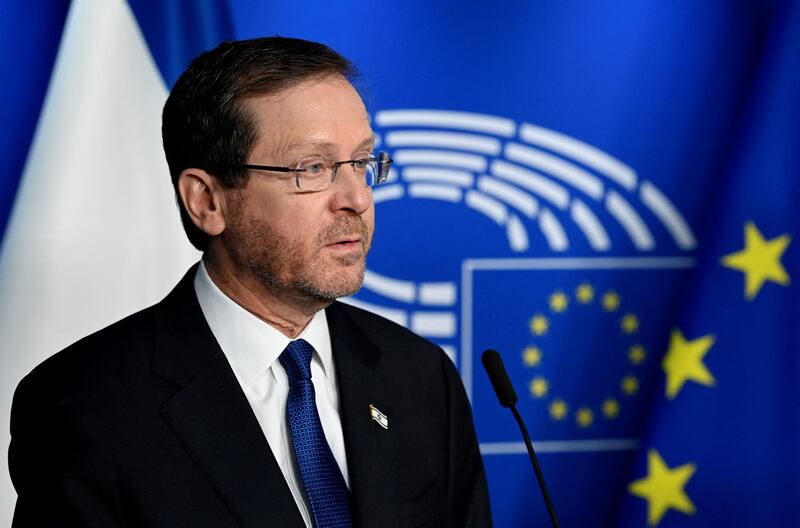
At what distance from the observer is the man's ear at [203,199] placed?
1828 mm

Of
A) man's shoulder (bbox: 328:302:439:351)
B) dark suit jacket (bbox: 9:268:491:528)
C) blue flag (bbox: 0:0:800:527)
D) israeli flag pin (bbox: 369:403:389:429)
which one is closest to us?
dark suit jacket (bbox: 9:268:491:528)

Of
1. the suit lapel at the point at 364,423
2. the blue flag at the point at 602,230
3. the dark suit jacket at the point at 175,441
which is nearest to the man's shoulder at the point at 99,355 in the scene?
the dark suit jacket at the point at 175,441

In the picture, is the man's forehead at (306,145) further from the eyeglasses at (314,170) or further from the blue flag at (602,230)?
the blue flag at (602,230)

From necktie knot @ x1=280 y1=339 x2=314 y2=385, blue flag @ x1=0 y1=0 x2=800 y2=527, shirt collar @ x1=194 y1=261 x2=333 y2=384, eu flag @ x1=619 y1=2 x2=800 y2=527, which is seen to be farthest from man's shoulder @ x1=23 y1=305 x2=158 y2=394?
eu flag @ x1=619 y1=2 x2=800 y2=527

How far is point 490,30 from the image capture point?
2812mm

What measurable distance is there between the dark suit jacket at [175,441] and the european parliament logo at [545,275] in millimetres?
895

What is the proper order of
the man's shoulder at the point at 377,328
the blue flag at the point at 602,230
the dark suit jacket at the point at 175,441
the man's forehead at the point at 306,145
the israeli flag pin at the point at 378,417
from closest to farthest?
1. the dark suit jacket at the point at 175,441
2. the man's forehead at the point at 306,145
3. the israeli flag pin at the point at 378,417
4. the man's shoulder at the point at 377,328
5. the blue flag at the point at 602,230

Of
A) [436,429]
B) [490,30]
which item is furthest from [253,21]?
[436,429]

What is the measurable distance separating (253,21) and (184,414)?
1301mm

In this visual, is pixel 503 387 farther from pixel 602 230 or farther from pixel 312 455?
pixel 602 230

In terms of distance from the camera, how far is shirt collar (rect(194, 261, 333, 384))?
179 cm

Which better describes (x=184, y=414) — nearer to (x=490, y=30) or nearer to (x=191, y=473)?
(x=191, y=473)

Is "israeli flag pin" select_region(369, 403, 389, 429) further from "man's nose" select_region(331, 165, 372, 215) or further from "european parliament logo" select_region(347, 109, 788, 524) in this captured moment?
"european parliament logo" select_region(347, 109, 788, 524)

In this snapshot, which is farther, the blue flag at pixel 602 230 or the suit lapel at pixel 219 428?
the blue flag at pixel 602 230
